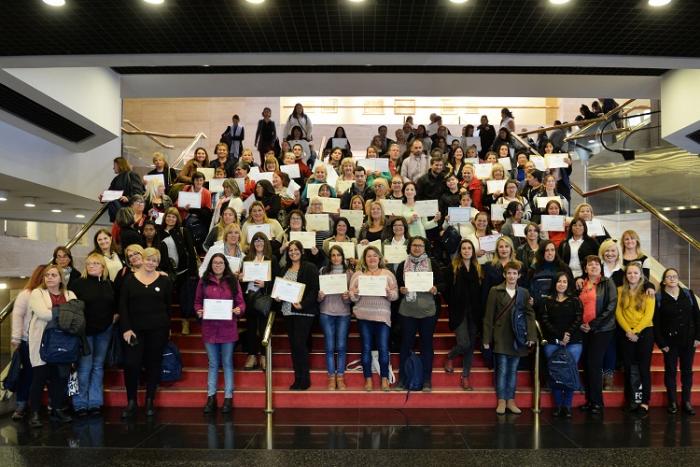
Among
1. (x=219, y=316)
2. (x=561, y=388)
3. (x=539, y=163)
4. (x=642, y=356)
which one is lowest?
(x=561, y=388)

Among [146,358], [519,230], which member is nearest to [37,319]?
[146,358]

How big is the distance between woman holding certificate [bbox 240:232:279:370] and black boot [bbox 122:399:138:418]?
1384 mm

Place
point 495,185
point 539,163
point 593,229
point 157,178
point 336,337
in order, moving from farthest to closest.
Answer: point 539,163
point 157,178
point 495,185
point 593,229
point 336,337

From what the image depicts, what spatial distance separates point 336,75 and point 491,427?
781cm

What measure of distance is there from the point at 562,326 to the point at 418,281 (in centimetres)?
169

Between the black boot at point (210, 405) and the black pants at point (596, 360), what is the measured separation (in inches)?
171

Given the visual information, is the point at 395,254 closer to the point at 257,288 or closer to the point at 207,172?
the point at 257,288

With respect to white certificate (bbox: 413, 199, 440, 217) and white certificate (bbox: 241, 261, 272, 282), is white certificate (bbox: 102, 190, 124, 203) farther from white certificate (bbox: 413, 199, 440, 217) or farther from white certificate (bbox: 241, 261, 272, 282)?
white certificate (bbox: 413, 199, 440, 217)

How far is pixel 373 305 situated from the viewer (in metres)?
7.04

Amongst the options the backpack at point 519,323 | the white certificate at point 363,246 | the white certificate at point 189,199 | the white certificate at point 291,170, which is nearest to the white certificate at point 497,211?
the white certificate at point 363,246

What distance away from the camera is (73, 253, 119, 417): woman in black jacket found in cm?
673

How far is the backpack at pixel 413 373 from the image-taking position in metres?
7.02

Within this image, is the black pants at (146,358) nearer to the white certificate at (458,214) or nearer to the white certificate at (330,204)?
the white certificate at (330,204)

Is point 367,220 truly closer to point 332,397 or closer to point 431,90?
point 332,397
